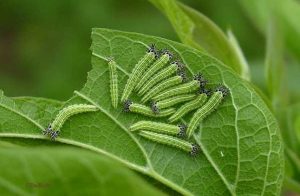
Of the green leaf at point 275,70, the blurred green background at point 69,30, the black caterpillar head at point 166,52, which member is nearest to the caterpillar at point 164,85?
the black caterpillar head at point 166,52

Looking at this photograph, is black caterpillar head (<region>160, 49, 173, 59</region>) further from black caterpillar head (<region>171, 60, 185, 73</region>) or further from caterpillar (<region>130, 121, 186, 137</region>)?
caterpillar (<region>130, 121, 186, 137</region>)

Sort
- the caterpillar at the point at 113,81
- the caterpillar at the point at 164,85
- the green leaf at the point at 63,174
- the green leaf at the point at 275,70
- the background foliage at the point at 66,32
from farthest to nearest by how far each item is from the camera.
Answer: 1. the background foliage at the point at 66,32
2. the green leaf at the point at 275,70
3. the caterpillar at the point at 164,85
4. the caterpillar at the point at 113,81
5. the green leaf at the point at 63,174

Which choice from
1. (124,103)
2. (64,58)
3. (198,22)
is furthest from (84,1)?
(124,103)

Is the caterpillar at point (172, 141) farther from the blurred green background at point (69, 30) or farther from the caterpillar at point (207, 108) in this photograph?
the blurred green background at point (69, 30)

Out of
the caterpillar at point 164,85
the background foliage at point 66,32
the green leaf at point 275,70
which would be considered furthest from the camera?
the background foliage at point 66,32

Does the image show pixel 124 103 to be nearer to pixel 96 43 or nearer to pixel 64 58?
pixel 96 43

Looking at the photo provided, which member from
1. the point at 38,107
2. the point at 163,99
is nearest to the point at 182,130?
the point at 163,99

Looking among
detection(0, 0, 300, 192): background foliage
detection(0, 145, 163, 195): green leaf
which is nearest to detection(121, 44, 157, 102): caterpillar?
detection(0, 145, 163, 195): green leaf

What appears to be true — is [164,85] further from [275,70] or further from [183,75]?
[275,70]
